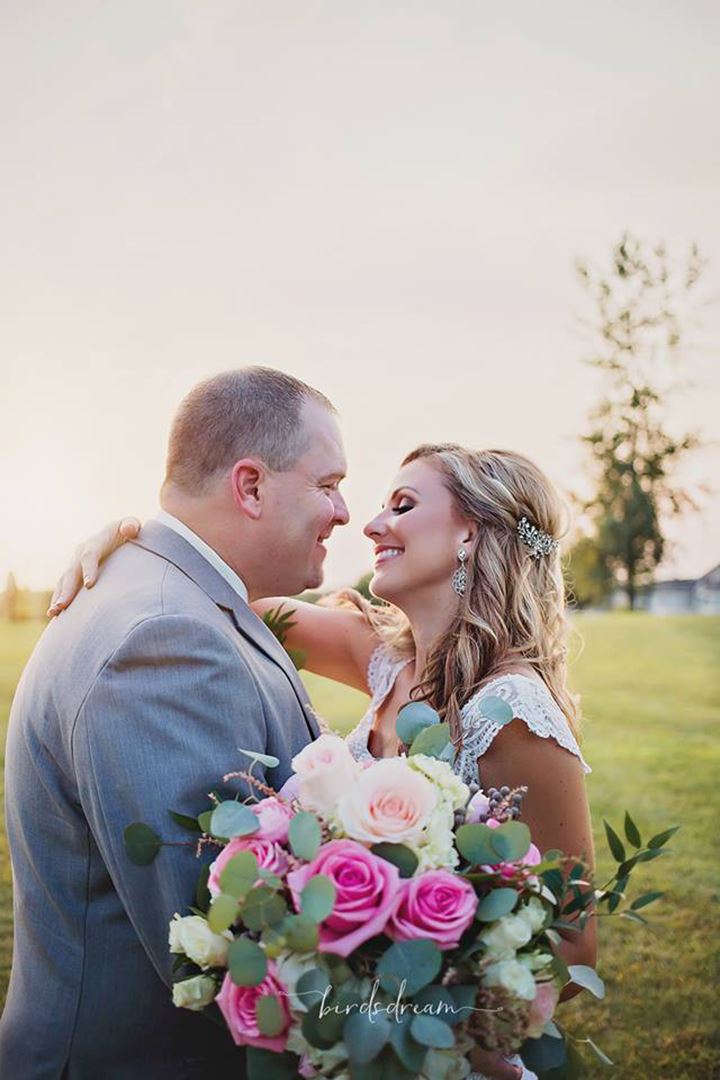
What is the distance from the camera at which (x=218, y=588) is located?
2.40 metres

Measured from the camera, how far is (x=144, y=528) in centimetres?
254

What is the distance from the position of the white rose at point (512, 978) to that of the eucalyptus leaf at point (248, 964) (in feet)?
1.27

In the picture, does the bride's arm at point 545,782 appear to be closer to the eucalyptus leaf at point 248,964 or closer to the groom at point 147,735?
the groom at point 147,735

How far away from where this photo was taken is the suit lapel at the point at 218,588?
238 cm

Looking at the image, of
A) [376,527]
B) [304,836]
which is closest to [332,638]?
[376,527]

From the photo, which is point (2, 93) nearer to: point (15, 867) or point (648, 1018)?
point (15, 867)

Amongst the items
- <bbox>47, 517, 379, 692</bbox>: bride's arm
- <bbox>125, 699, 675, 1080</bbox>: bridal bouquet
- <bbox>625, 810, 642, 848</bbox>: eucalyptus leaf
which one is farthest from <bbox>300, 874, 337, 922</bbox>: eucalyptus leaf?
<bbox>47, 517, 379, 692</bbox>: bride's arm

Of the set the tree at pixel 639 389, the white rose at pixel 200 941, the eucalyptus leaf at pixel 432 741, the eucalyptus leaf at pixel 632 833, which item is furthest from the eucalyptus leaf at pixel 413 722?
the tree at pixel 639 389

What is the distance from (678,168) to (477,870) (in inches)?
334

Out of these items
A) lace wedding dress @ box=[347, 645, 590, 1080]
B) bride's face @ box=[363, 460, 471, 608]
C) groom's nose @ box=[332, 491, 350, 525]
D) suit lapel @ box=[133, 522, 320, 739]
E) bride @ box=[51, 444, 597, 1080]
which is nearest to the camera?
suit lapel @ box=[133, 522, 320, 739]

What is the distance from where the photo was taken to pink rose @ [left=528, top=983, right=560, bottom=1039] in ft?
5.80

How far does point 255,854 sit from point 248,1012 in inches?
10.4

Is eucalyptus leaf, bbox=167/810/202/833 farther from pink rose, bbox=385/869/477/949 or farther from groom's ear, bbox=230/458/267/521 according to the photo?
groom's ear, bbox=230/458/267/521

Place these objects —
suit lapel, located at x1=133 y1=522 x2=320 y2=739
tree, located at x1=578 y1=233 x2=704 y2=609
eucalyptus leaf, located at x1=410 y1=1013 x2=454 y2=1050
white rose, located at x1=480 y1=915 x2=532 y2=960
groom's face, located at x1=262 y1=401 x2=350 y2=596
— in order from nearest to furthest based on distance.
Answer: eucalyptus leaf, located at x1=410 y1=1013 x2=454 y2=1050, white rose, located at x1=480 y1=915 x2=532 y2=960, suit lapel, located at x1=133 y1=522 x2=320 y2=739, groom's face, located at x1=262 y1=401 x2=350 y2=596, tree, located at x1=578 y1=233 x2=704 y2=609
